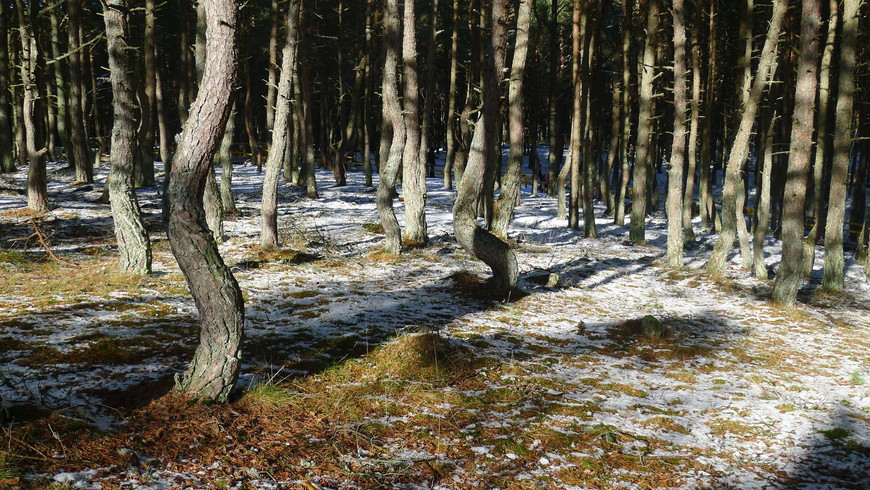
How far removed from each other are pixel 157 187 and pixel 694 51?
17877 mm

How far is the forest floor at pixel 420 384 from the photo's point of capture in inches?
144

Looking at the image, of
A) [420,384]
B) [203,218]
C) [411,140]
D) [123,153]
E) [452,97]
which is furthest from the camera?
[452,97]

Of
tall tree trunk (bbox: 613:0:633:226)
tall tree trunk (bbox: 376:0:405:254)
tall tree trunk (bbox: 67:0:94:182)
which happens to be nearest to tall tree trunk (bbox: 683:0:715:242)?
tall tree trunk (bbox: 613:0:633:226)

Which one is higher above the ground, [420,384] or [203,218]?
[203,218]

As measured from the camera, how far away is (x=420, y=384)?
5199 mm

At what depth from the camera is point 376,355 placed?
578cm

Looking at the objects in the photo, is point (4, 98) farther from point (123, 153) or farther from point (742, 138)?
point (742, 138)

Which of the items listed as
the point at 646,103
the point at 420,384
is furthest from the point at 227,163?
the point at 646,103

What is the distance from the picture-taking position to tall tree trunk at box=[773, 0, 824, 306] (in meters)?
9.20

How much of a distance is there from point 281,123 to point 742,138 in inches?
359

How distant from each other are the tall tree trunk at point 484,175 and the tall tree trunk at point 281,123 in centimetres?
396

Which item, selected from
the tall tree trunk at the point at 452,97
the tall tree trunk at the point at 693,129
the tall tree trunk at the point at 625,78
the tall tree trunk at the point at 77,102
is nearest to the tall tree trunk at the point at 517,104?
the tall tree trunk at the point at 693,129

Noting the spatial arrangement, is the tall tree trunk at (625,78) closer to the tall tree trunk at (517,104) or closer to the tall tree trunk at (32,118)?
the tall tree trunk at (517,104)

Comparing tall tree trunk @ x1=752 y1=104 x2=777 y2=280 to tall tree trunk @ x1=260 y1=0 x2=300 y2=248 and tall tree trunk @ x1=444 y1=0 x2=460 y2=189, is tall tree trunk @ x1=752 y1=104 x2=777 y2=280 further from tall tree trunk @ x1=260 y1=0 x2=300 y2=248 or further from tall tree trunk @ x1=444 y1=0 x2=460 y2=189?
tall tree trunk @ x1=444 y1=0 x2=460 y2=189
